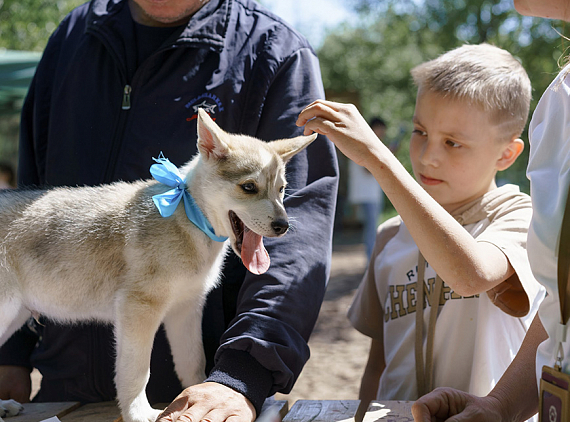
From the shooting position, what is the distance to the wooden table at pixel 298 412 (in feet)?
7.64

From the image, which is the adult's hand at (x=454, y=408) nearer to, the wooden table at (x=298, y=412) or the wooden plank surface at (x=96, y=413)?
the wooden table at (x=298, y=412)

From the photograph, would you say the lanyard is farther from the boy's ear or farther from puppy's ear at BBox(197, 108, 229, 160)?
the boy's ear

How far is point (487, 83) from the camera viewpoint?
3066 mm

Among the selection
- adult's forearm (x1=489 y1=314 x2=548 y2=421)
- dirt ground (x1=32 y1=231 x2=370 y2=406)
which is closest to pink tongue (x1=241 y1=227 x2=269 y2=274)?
adult's forearm (x1=489 y1=314 x2=548 y2=421)

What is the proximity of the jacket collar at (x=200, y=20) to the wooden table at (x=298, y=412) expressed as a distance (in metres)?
1.75

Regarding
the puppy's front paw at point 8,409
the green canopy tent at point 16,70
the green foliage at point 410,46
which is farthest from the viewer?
the green foliage at point 410,46

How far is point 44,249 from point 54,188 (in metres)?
0.37

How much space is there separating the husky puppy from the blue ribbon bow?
3 centimetres

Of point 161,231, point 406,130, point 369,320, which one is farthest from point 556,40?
point 161,231

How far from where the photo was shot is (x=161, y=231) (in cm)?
244

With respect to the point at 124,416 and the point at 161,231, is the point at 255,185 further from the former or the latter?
the point at 124,416

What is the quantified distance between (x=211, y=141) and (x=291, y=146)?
14.4 inches

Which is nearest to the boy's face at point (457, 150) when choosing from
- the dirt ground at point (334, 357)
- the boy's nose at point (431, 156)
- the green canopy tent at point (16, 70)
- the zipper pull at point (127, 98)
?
the boy's nose at point (431, 156)

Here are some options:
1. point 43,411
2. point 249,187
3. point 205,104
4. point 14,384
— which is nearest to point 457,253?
point 249,187
